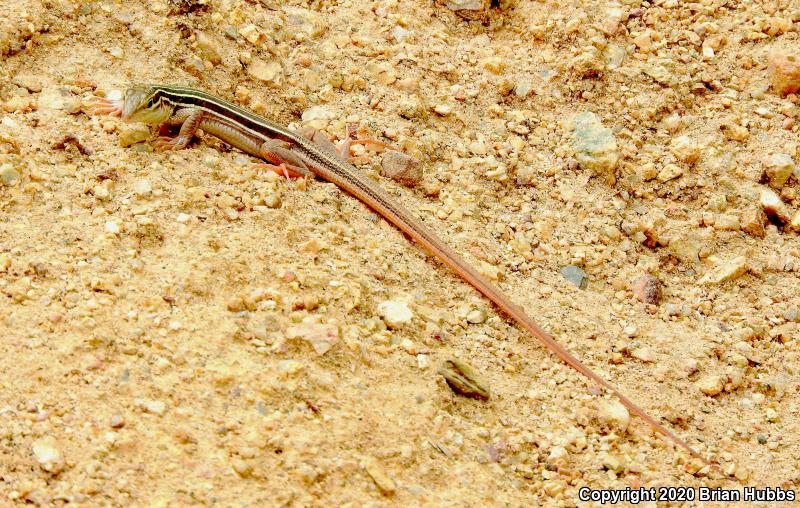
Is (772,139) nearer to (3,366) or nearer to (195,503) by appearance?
(195,503)

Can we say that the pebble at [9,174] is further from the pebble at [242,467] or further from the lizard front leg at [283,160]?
the pebble at [242,467]

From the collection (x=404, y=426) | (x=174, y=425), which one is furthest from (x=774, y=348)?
(x=174, y=425)

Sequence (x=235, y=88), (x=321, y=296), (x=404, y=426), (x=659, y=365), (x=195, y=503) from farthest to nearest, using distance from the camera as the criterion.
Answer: (x=235, y=88) → (x=659, y=365) → (x=321, y=296) → (x=404, y=426) → (x=195, y=503)

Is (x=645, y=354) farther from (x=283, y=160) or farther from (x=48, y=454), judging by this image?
(x=48, y=454)

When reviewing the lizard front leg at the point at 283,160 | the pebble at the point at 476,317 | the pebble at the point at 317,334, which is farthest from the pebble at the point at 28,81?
the pebble at the point at 476,317

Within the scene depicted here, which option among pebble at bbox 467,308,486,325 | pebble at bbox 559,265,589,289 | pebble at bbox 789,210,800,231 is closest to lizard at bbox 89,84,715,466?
pebble at bbox 467,308,486,325

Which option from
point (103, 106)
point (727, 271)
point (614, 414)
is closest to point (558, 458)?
point (614, 414)
